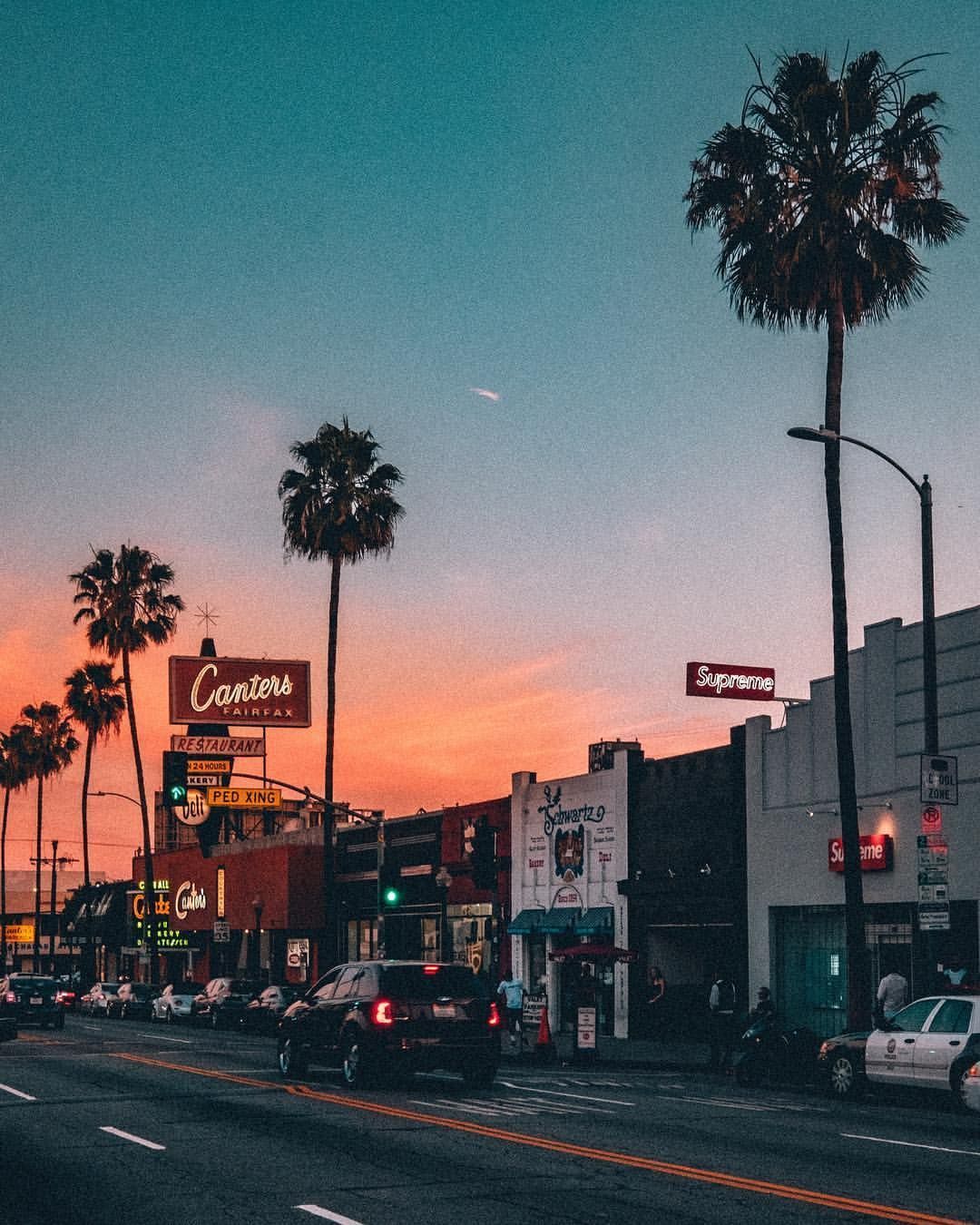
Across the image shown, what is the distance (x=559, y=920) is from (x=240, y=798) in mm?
30612

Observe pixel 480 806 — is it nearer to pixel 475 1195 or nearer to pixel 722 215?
pixel 722 215

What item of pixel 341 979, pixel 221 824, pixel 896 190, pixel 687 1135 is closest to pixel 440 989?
pixel 341 979

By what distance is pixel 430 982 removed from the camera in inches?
921

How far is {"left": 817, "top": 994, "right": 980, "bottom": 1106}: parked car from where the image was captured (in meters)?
20.6

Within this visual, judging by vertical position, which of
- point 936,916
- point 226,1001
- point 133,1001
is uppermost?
point 936,916

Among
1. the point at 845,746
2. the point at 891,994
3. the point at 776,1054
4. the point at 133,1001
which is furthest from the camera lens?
the point at 133,1001

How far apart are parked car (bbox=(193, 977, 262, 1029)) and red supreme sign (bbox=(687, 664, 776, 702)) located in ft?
64.7

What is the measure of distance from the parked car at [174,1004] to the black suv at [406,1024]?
107ft

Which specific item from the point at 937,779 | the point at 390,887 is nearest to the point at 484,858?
the point at 390,887

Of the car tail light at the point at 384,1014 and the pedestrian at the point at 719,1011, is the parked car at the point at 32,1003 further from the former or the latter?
the car tail light at the point at 384,1014

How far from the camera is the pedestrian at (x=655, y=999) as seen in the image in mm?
39875

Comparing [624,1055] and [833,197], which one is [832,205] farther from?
[624,1055]

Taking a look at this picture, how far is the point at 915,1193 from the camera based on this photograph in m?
12.7

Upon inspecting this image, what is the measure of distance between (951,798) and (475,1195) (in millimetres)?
14819
